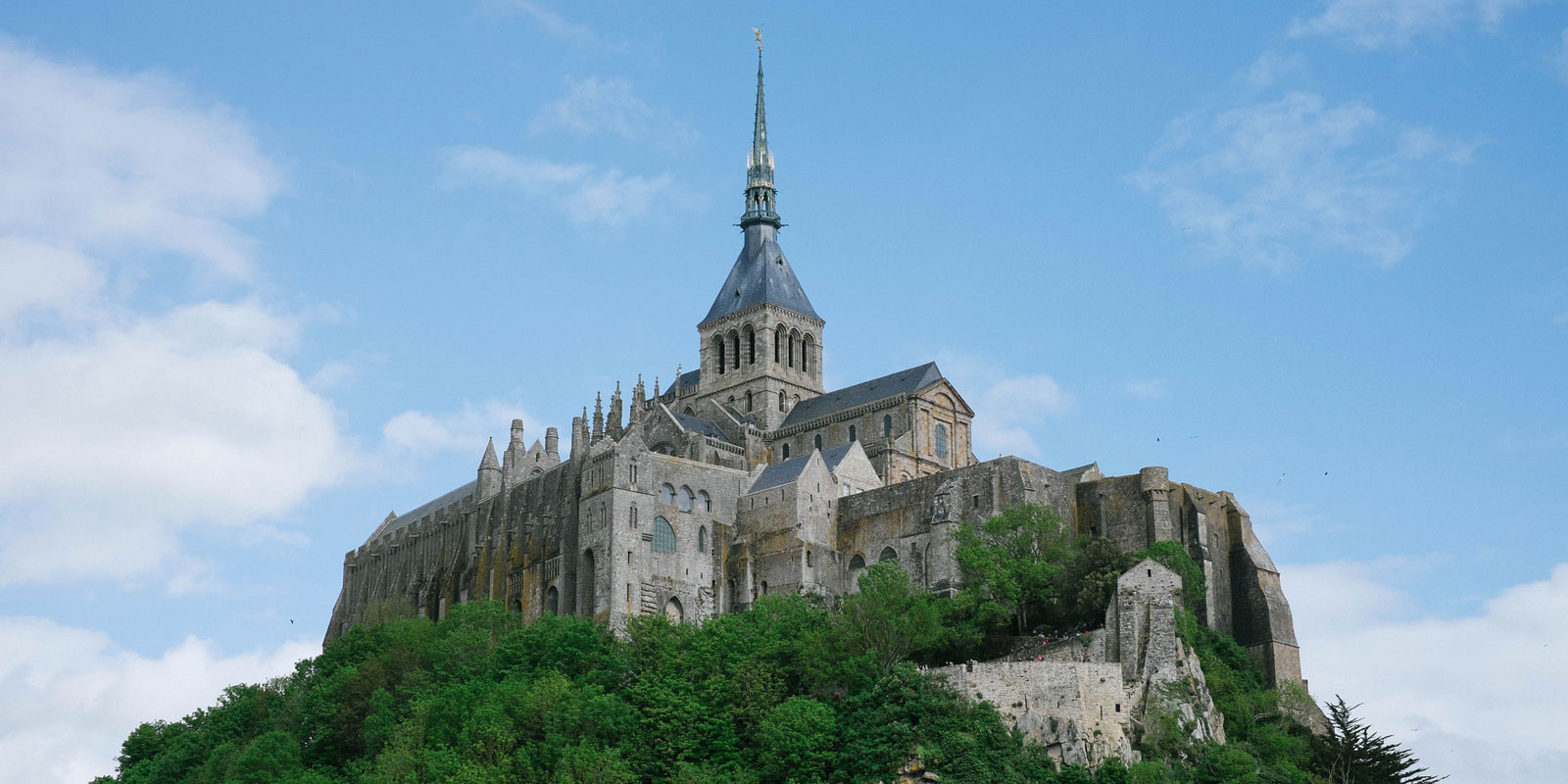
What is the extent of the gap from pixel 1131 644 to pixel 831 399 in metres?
34.0

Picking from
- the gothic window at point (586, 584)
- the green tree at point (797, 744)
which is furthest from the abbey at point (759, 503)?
the green tree at point (797, 744)

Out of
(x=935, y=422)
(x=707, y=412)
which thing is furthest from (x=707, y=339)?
(x=935, y=422)

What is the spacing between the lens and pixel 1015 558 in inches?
3172

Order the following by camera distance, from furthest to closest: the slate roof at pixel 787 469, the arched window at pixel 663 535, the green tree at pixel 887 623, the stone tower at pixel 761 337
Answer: the stone tower at pixel 761 337 → the slate roof at pixel 787 469 → the arched window at pixel 663 535 → the green tree at pixel 887 623

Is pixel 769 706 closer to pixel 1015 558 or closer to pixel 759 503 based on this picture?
pixel 1015 558

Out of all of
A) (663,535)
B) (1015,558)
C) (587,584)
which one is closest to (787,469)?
(663,535)

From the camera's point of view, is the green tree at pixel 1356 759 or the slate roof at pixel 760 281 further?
the slate roof at pixel 760 281

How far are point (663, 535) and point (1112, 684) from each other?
989 inches

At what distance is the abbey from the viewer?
84000mm

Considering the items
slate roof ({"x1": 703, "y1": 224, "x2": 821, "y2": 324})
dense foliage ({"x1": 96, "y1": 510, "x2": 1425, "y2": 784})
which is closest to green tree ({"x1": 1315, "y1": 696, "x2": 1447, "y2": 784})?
dense foliage ({"x1": 96, "y1": 510, "x2": 1425, "y2": 784})

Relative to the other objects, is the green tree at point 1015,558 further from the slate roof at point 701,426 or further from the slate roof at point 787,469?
the slate roof at point 701,426

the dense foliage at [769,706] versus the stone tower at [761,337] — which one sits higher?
the stone tower at [761,337]

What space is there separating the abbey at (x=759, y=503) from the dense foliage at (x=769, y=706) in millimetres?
3271

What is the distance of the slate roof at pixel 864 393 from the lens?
101 m
